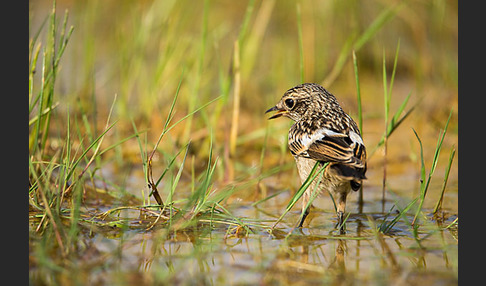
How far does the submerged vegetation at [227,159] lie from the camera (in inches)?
177

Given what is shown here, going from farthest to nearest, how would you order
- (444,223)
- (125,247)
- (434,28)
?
(434,28), (444,223), (125,247)

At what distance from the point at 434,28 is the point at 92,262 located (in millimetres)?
7357

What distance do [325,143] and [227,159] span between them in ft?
6.76

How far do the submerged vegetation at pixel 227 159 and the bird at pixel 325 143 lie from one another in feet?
0.85

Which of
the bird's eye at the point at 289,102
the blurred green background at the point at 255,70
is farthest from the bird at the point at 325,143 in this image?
the blurred green background at the point at 255,70

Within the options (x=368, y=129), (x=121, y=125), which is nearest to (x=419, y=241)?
(x=368, y=129)

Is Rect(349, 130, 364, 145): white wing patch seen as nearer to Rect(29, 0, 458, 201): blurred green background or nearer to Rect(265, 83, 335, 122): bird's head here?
Rect(265, 83, 335, 122): bird's head

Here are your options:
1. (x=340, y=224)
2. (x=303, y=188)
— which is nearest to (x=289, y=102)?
(x=340, y=224)

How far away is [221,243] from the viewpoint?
16.4 ft

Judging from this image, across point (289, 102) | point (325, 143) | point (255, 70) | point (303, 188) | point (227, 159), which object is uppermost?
point (255, 70)

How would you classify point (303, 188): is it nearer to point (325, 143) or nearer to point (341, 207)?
point (325, 143)

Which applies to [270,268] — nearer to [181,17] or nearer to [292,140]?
[292,140]

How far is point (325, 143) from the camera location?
17.7 ft

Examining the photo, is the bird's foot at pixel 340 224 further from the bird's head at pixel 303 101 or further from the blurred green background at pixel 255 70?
the blurred green background at pixel 255 70
